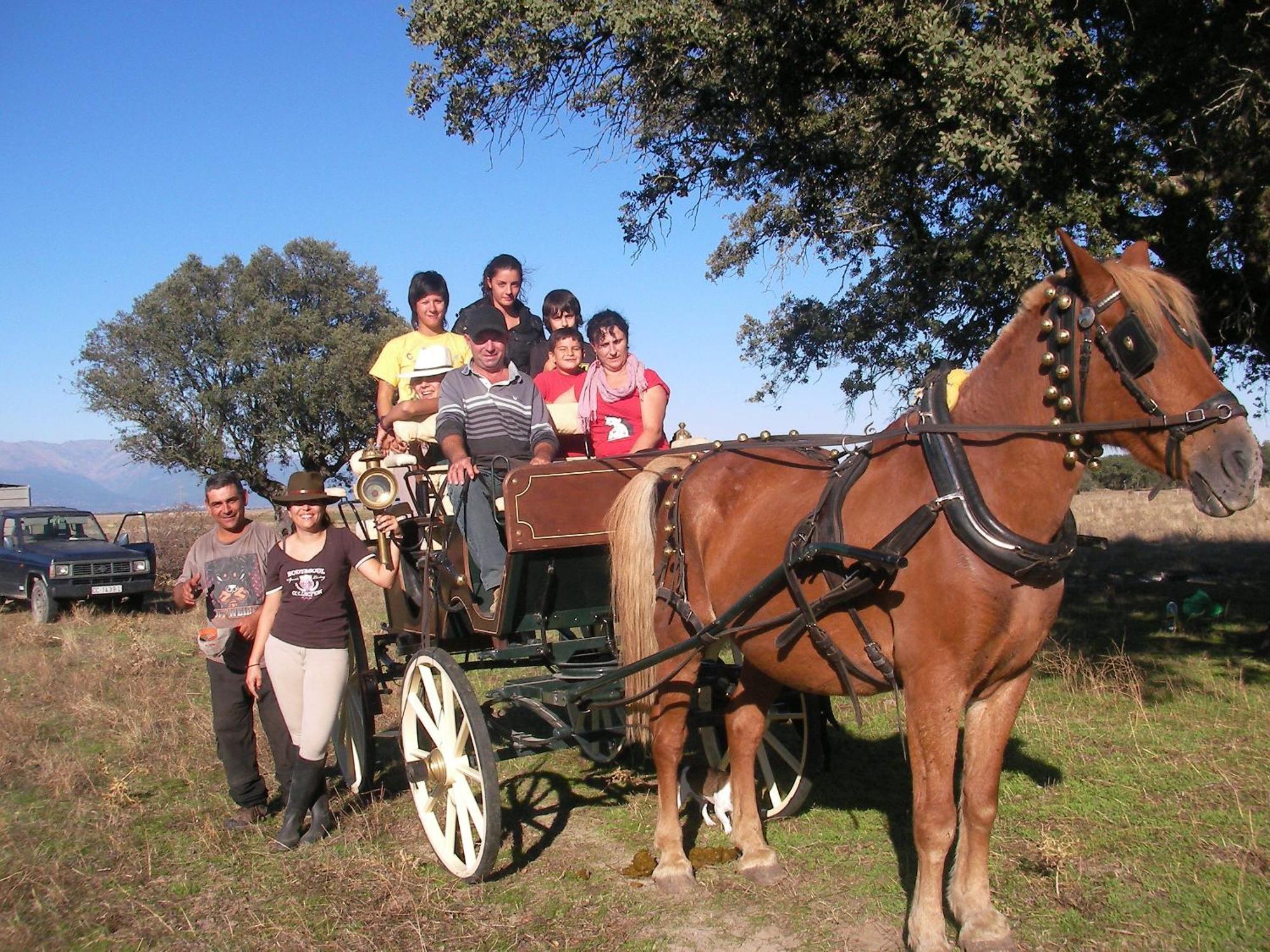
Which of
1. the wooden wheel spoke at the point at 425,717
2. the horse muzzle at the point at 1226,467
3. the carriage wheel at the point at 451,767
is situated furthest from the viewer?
the wooden wheel spoke at the point at 425,717

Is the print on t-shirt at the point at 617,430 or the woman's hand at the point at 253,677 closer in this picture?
the woman's hand at the point at 253,677

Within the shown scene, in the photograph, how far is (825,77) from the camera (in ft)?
27.1

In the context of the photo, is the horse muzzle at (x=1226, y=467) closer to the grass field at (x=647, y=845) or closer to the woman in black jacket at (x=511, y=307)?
the grass field at (x=647, y=845)

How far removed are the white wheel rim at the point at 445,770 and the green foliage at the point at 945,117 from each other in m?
4.67

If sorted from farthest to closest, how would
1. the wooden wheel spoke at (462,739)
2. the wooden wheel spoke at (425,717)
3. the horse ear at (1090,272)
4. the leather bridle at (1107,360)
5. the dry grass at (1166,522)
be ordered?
the dry grass at (1166,522) < the wooden wheel spoke at (425,717) < the wooden wheel spoke at (462,739) < the horse ear at (1090,272) < the leather bridle at (1107,360)

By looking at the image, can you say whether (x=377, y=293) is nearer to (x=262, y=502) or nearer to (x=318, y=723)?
(x=262, y=502)

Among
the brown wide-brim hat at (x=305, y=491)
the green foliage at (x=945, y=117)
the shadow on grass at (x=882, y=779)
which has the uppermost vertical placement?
the green foliage at (x=945, y=117)

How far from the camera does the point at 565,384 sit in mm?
6086

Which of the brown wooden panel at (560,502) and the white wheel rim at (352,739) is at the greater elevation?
the brown wooden panel at (560,502)

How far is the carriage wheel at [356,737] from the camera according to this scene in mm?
5754

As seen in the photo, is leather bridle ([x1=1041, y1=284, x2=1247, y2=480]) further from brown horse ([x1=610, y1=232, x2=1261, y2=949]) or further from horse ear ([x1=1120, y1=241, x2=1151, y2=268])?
horse ear ([x1=1120, y1=241, x2=1151, y2=268])

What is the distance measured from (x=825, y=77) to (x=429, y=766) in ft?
21.3

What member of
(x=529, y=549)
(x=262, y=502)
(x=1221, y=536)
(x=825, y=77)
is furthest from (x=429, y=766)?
(x=262, y=502)

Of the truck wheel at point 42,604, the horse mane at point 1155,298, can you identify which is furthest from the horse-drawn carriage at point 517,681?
the truck wheel at point 42,604
